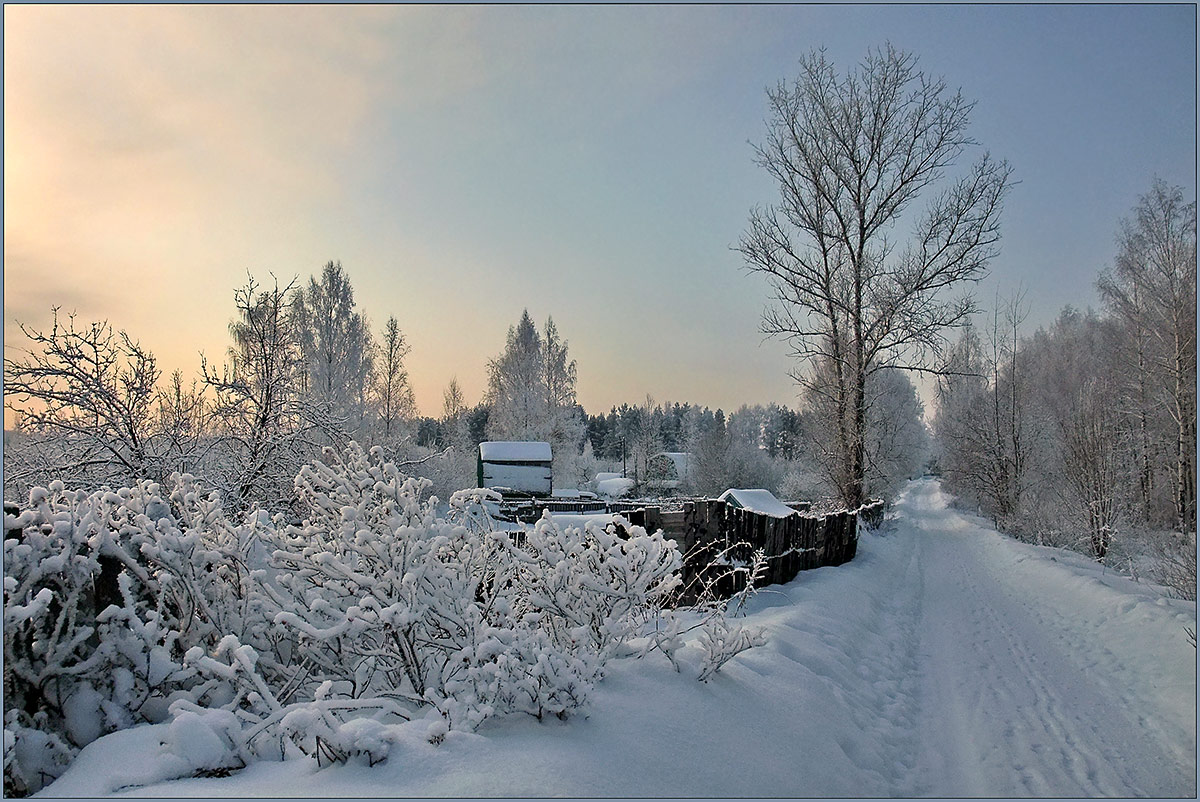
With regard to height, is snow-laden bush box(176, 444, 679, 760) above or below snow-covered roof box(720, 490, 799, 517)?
above

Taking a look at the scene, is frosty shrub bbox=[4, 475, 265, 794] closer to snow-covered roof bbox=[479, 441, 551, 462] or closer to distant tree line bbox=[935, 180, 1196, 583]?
distant tree line bbox=[935, 180, 1196, 583]

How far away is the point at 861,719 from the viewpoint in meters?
4.32

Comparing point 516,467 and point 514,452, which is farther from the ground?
point 514,452

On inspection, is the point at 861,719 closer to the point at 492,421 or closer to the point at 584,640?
the point at 584,640

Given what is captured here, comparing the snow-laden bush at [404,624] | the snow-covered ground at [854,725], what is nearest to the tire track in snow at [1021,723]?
the snow-covered ground at [854,725]

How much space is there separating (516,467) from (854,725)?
24.3 meters

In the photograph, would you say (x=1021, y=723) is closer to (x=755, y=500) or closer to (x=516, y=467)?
(x=755, y=500)

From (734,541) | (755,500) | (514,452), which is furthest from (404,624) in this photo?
(514,452)

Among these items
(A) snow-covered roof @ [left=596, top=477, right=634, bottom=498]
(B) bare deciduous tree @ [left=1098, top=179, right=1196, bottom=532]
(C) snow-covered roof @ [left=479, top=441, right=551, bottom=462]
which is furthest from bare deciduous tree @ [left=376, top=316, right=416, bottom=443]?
(B) bare deciduous tree @ [left=1098, top=179, right=1196, bottom=532]

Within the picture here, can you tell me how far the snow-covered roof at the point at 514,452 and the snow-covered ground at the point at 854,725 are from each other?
67.1 feet

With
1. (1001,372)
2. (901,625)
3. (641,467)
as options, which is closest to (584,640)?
(901,625)

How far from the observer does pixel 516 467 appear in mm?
27859

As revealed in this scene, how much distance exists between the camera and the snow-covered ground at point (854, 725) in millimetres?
2363

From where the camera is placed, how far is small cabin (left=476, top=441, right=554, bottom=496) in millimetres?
27297
